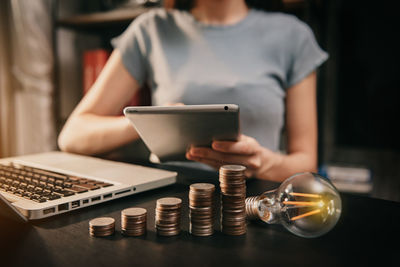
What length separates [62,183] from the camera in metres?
0.58

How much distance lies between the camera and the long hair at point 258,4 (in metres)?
1.22

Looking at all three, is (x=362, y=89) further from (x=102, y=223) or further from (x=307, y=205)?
(x=102, y=223)

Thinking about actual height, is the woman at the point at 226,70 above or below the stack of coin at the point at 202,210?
above

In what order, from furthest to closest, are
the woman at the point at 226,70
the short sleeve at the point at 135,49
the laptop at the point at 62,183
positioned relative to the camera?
the short sleeve at the point at 135,49, the woman at the point at 226,70, the laptop at the point at 62,183

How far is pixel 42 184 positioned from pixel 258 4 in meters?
0.97

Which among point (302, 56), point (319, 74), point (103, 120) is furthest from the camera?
point (319, 74)

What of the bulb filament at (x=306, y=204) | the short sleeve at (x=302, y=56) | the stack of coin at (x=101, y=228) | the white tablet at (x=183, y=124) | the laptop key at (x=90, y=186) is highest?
the short sleeve at (x=302, y=56)

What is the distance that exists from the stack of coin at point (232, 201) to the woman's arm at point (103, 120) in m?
0.55

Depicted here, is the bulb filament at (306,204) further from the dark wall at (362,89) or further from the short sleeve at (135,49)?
the dark wall at (362,89)

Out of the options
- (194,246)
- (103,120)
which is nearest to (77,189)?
(194,246)

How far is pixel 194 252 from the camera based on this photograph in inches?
15.5

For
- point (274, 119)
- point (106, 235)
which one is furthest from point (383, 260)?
point (274, 119)

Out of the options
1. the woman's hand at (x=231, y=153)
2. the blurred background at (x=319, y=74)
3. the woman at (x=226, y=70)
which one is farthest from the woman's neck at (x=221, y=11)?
the woman's hand at (x=231, y=153)

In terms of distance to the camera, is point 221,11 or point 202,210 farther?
point 221,11
